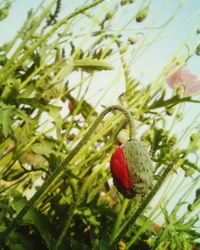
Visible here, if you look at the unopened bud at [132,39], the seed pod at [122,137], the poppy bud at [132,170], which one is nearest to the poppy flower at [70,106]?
the seed pod at [122,137]

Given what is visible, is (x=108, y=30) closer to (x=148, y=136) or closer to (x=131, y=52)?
(x=131, y=52)

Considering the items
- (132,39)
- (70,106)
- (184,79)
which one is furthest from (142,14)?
(70,106)

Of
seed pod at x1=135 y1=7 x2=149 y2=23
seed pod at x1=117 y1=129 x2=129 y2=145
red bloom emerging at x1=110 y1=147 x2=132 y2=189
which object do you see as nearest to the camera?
red bloom emerging at x1=110 y1=147 x2=132 y2=189

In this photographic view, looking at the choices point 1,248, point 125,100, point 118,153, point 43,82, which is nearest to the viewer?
point 118,153

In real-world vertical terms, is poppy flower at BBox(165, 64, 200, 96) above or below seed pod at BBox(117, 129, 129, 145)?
above

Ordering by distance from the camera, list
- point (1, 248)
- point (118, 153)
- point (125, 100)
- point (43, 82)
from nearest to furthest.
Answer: point (118, 153) → point (1, 248) → point (43, 82) → point (125, 100)

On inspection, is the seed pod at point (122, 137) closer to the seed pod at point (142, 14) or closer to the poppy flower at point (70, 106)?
the poppy flower at point (70, 106)

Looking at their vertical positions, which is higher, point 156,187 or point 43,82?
point 43,82

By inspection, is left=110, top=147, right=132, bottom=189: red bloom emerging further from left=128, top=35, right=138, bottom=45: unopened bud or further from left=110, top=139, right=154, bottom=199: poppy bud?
left=128, top=35, right=138, bottom=45: unopened bud

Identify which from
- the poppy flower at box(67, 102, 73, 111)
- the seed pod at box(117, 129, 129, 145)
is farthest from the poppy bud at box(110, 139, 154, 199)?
the poppy flower at box(67, 102, 73, 111)

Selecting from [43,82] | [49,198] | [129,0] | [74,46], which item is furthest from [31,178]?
[129,0]
